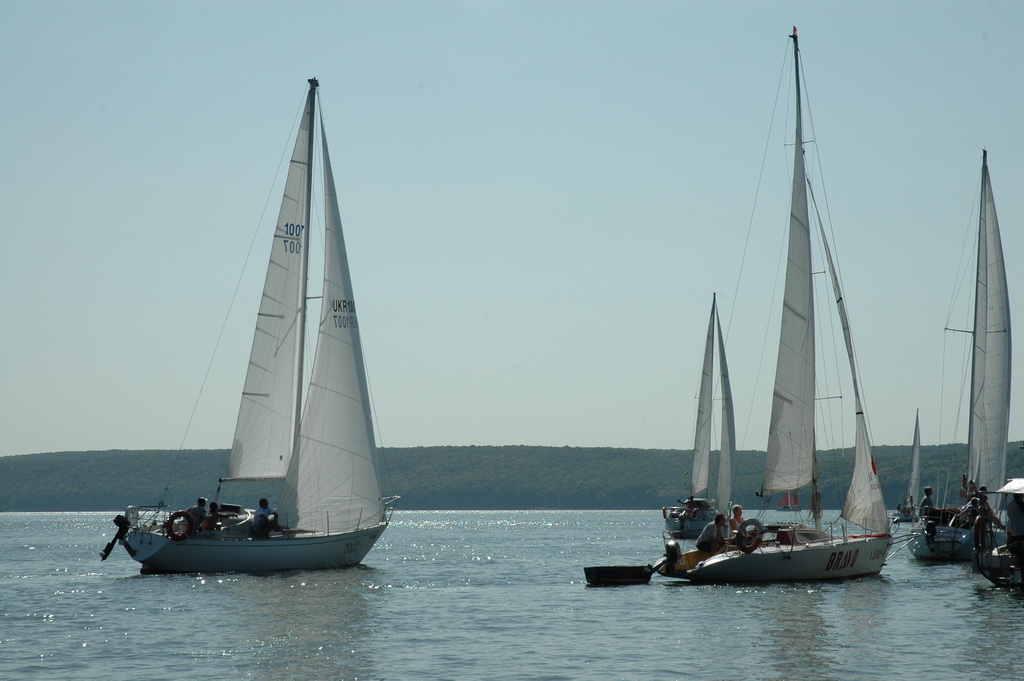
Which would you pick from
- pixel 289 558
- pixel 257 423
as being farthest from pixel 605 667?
pixel 257 423

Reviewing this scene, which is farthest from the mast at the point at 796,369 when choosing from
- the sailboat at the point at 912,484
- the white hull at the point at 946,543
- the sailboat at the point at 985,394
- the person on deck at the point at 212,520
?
the sailboat at the point at 912,484

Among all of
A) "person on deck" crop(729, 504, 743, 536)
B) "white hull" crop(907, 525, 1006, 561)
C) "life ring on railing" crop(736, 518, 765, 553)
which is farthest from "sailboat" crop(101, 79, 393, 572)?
"white hull" crop(907, 525, 1006, 561)

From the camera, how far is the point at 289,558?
110 ft

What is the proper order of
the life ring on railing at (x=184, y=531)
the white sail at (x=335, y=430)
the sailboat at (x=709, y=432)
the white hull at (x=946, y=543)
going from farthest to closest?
1. the sailboat at (x=709, y=432)
2. the white hull at (x=946, y=543)
3. the white sail at (x=335, y=430)
4. the life ring on railing at (x=184, y=531)

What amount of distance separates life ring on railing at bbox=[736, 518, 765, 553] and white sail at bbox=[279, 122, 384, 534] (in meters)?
11.5

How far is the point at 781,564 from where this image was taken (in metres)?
29.4

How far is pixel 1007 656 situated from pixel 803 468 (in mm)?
11582

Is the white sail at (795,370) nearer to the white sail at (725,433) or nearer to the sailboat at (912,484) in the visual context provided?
the white sail at (725,433)

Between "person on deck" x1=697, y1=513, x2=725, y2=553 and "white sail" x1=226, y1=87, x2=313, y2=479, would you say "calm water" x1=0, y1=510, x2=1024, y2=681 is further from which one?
"white sail" x1=226, y1=87, x2=313, y2=479

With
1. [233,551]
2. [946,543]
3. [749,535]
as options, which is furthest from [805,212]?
[233,551]

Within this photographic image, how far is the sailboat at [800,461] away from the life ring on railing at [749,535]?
4 centimetres

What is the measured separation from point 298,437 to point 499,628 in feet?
41.1

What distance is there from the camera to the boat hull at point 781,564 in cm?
2927

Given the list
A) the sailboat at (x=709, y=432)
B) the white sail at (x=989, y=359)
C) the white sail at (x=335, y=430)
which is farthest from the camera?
the sailboat at (x=709, y=432)
